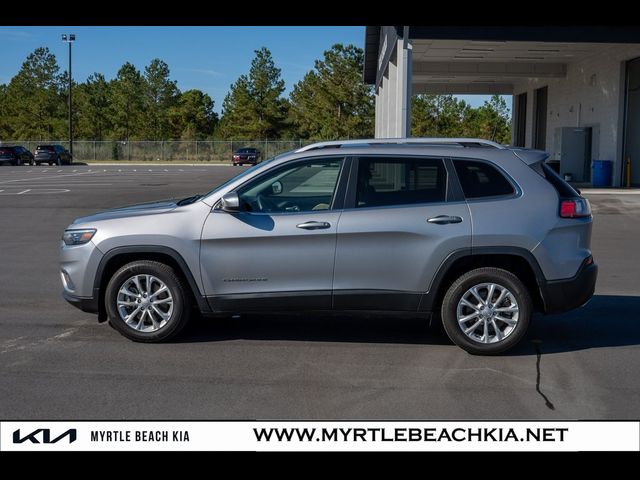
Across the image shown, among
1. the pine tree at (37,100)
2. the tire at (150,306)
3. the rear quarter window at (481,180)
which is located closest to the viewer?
the rear quarter window at (481,180)

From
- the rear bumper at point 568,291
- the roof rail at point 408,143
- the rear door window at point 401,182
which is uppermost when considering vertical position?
the roof rail at point 408,143

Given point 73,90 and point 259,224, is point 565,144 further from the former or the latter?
point 73,90

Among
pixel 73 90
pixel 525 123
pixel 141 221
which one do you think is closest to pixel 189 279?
pixel 141 221

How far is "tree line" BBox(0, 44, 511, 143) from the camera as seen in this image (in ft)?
233

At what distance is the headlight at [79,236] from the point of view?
23.6 feet

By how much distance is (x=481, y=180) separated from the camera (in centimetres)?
702

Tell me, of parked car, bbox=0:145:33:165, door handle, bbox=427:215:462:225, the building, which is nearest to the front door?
door handle, bbox=427:215:462:225

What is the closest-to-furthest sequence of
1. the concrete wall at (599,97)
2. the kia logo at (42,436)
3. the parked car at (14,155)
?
the kia logo at (42,436)
the concrete wall at (599,97)
the parked car at (14,155)

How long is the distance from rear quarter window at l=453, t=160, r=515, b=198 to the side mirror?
198cm

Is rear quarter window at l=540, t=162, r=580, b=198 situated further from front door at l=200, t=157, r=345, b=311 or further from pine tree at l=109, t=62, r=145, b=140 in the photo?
pine tree at l=109, t=62, r=145, b=140

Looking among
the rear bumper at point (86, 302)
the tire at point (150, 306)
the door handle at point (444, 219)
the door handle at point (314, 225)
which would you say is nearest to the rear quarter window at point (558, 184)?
the door handle at point (444, 219)

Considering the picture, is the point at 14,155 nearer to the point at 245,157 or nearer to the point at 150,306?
the point at 245,157

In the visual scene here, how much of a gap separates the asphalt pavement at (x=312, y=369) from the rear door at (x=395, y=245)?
542 millimetres

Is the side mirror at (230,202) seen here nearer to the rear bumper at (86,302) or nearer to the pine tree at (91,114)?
the rear bumper at (86,302)
